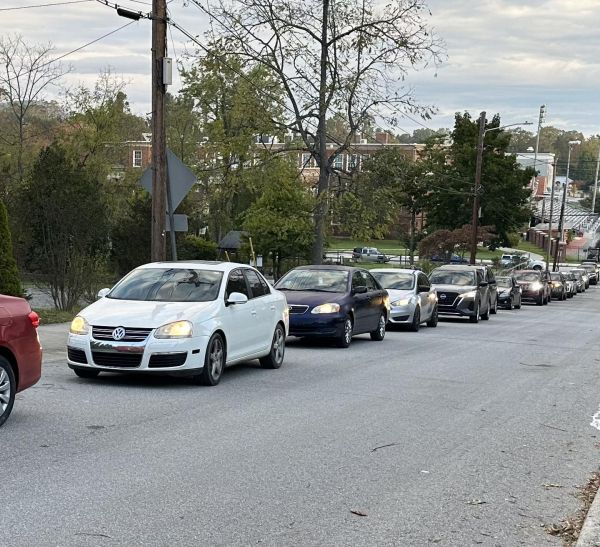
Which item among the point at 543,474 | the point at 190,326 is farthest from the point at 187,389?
the point at 543,474

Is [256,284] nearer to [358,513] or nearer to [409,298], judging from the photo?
[358,513]

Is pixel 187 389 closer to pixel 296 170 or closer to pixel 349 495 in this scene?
pixel 349 495

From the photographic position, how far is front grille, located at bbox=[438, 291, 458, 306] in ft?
95.6

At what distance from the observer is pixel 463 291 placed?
29172 millimetres

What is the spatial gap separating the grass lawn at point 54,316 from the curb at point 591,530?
48.6 ft

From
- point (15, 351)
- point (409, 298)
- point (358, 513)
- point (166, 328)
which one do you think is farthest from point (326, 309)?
point (358, 513)

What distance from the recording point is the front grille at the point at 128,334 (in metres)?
11.1

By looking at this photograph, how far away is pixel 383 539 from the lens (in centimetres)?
577

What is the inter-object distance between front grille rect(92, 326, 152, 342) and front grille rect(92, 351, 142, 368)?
0.58 ft

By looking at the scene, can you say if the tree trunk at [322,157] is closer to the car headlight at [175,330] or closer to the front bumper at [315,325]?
the front bumper at [315,325]

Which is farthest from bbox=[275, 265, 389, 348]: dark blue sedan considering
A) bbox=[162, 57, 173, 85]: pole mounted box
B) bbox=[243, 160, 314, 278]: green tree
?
bbox=[243, 160, 314, 278]: green tree

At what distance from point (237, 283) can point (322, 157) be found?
2191cm

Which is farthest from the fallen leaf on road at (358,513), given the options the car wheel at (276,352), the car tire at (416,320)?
the car tire at (416,320)

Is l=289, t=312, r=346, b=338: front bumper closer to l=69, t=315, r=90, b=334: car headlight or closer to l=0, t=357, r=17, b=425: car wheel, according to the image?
l=69, t=315, r=90, b=334: car headlight
